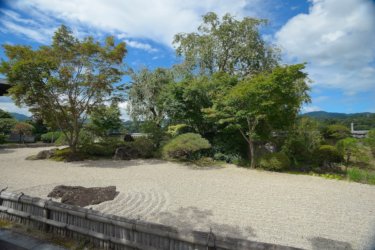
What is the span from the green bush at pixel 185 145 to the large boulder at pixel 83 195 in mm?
4698

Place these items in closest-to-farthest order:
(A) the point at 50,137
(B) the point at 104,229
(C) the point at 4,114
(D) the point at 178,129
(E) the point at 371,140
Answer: (B) the point at 104,229 → (E) the point at 371,140 → (D) the point at 178,129 → (A) the point at 50,137 → (C) the point at 4,114

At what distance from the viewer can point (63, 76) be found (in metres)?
10.5

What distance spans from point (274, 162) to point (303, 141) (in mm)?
2555

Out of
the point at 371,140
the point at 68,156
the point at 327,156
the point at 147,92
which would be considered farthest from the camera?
the point at 147,92

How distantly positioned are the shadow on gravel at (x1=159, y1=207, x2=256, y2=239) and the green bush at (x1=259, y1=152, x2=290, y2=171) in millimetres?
5149

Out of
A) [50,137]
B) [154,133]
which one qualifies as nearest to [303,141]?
[154,133]

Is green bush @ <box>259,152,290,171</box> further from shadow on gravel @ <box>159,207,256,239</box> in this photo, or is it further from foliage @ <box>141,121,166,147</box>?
foliage @ <box>141,121,166,147</box>

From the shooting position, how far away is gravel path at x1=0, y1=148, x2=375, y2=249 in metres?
3.65

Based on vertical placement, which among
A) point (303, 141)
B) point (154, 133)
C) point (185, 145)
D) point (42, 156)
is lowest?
point (42, 156)

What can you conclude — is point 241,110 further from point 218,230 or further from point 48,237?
point 48,237

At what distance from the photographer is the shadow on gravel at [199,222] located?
358 cm

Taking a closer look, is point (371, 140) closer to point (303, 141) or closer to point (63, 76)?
point (303, 141)

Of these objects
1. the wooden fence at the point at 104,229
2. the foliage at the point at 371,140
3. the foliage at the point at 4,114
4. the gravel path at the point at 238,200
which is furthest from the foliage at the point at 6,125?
the foliage at the point at 371,140

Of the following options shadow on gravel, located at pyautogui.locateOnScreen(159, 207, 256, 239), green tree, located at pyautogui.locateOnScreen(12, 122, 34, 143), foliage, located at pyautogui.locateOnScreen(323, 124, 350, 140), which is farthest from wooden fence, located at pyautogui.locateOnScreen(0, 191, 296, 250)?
green tree, located at pyautogui.locateOnScreen(12, 122, 34, 143)
